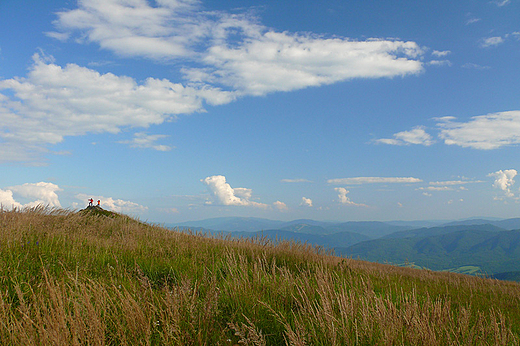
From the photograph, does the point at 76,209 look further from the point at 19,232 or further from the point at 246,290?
the point at 246,290

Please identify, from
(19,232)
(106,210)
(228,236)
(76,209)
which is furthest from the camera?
(106,210)

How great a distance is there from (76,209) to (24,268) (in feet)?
35.6

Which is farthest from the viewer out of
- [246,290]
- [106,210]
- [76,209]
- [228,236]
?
[106,210]

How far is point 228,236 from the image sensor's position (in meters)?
11.6

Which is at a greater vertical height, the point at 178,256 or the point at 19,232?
the point at 19,232

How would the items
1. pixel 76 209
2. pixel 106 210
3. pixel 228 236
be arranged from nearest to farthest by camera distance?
pixel 228 236, pixel 76 209, pixel 106 210

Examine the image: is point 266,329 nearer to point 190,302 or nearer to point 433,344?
point 190,302

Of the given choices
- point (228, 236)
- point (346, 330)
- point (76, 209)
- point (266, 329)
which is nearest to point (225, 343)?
point (266, 329)

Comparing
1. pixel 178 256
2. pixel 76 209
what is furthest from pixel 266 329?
pixel 76 209

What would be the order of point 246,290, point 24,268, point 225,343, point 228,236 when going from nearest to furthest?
point 225,343 < point 246,290 < point 24,268 < point 228,236

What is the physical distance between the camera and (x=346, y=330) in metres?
3.05

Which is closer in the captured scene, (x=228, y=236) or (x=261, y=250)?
(x=261, y=250)

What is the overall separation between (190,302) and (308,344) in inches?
55.1

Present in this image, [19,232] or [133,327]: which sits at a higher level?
[19,232]
